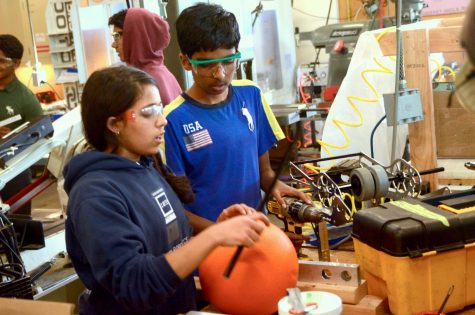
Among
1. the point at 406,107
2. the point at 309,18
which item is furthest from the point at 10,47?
the point at 309,18

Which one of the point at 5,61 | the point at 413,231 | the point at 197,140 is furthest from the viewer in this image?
the point at 5,61

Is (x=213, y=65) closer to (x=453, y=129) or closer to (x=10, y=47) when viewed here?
(x=453, y=129)

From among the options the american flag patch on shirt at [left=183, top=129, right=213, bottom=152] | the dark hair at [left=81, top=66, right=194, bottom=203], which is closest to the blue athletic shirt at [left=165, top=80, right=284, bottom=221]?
the american flag patch on shirt at [left=183, top=129, right=213, bottom=152]

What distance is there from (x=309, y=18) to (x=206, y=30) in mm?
5162

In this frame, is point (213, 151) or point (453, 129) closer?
point (213, 151)

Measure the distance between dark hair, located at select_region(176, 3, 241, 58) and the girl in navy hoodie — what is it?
0.40 meters

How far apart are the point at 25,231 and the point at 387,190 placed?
2.13m

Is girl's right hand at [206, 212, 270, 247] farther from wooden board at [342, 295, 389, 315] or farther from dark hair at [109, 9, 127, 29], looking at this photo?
dark hair at [109, 9, 127, 29]

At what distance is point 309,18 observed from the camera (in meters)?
6.84

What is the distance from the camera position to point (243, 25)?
5023 mm

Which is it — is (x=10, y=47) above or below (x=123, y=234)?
above

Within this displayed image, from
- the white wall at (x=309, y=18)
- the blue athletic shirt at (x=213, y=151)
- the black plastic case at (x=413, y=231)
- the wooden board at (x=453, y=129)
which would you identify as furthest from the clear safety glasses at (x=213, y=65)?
the white wall at (x=309, y=18)

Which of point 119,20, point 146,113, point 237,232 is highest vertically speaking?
point 119,20

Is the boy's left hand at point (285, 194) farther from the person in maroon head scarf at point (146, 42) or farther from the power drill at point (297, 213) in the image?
the person in maroon head scarf at point (146, 42)
